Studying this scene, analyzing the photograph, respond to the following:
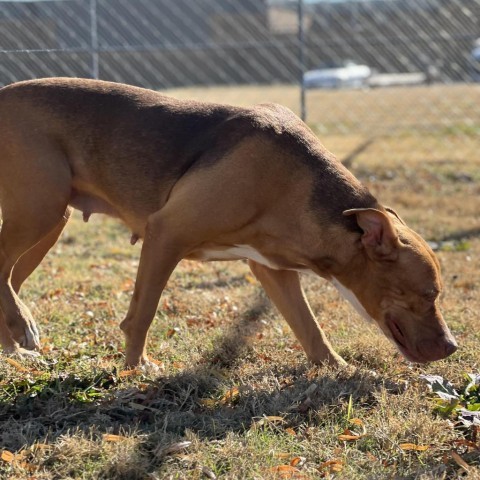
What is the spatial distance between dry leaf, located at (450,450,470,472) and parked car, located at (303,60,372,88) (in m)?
21.0

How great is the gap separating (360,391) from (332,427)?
466 mm

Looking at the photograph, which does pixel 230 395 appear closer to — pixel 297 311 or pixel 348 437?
pixel 348 437

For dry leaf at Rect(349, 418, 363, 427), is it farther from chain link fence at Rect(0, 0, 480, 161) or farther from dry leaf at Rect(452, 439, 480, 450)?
chain link fence at Rect(0, 0, 480, 161)

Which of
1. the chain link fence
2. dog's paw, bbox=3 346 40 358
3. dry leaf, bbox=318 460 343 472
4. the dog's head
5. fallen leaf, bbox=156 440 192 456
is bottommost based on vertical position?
the chain link fence

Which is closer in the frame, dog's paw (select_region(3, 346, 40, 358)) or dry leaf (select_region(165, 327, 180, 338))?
dog's paw (select_region(3, 346, 40, 358))

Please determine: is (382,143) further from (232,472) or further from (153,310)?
(232,472)

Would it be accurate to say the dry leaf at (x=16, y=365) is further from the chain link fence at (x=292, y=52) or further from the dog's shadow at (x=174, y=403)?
the chain link fence at (x=292, y=52)

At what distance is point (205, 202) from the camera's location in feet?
14.4

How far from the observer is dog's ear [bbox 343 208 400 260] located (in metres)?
4.13

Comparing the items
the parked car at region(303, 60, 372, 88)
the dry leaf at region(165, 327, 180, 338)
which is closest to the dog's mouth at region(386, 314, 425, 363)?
the dry leaf at region(165, 327, 180, 338)

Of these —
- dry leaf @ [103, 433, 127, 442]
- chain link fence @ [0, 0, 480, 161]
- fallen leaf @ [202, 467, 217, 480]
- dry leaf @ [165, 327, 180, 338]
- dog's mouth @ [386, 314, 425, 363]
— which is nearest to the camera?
fallen leaf @ [202, 467, 217, 480]

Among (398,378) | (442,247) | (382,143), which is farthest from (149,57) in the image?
(398,378)

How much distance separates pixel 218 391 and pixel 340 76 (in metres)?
23.7

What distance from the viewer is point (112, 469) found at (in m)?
3.33
